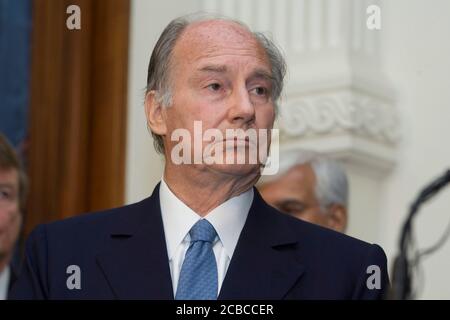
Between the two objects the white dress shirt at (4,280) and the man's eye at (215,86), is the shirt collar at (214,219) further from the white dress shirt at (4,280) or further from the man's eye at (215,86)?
the white dress shirt at (4,280)

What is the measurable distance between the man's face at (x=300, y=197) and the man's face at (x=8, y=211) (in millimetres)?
721

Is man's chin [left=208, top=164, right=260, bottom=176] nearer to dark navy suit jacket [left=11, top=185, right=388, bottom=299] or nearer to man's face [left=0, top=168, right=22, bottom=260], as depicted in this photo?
dark navy suit jacket [left=11, top=185, right=388, bottom=299]

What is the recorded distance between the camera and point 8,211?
4.29 m

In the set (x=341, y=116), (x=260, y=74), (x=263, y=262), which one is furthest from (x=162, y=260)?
(x=341, y=116)

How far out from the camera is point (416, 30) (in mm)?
4793

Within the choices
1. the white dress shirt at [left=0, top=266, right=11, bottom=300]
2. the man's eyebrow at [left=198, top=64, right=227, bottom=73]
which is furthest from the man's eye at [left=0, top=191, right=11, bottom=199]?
the man's eyebrow at [left=198, top=64, right=227, bottom=73]

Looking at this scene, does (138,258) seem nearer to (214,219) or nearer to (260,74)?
(214,219)

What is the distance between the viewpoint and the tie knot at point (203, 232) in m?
2.77

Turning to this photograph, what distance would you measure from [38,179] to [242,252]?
2264 millimetres

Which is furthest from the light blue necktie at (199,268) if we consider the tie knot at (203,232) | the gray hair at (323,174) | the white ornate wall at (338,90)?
the white ornate wall at (338,90)

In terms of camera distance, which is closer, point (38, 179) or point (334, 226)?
point (334, 226)
